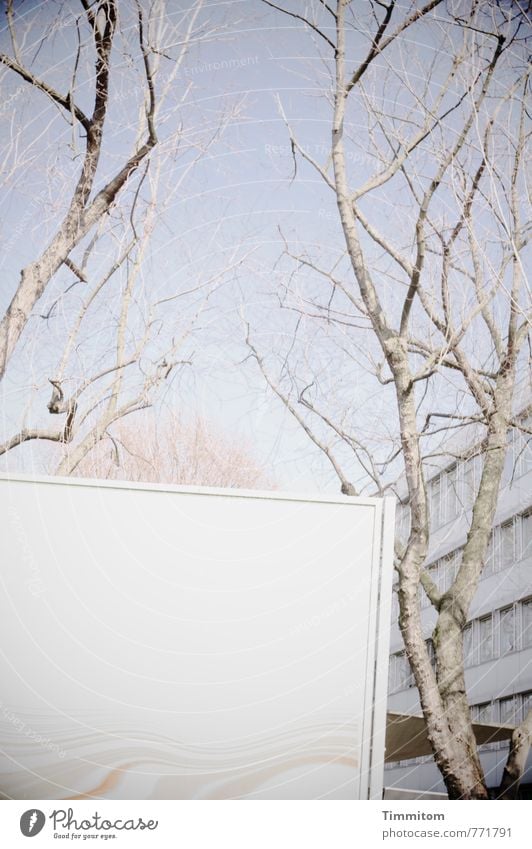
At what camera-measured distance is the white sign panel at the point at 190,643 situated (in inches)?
78.4

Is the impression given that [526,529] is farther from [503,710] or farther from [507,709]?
[503,710]

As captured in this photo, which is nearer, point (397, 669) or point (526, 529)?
point (526, 529)

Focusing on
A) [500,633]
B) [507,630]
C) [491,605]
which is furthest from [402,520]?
[500,633]

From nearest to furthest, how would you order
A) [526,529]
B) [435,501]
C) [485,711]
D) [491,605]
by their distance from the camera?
[435,501]
[526,529]
[491,605]
[485,711]

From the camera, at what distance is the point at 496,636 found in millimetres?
7535

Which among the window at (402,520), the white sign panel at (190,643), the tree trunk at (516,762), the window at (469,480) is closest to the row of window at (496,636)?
the window at (402,520)

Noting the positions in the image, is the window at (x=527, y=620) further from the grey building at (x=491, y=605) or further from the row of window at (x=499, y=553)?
the row of window at (x=499, y=553)

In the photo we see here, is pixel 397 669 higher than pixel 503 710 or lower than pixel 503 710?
higher

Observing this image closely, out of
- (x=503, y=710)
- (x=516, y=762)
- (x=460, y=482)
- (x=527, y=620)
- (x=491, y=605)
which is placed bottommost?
(x=516, y=762)

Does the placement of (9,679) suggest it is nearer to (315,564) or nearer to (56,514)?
(56,514)

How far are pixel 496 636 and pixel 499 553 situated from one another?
1264mm

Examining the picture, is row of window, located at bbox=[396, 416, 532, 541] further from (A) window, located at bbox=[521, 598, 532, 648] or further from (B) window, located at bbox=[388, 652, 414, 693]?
(A) window, located at bbox=[521, 598, 532, 648]
